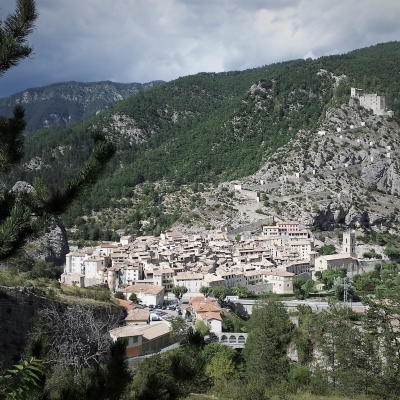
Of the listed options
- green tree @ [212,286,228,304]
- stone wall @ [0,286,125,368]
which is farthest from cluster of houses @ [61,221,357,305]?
stone wall @ [0,286,125,368]

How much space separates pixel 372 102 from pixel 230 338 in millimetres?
49320

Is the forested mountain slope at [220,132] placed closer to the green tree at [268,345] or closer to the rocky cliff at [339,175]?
the rocky cliff at [339,175]

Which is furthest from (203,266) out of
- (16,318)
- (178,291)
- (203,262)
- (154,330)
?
(16,318)

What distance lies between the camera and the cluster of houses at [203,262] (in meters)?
30.0

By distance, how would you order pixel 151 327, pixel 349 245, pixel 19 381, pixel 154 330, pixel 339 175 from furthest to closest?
pixel 339 175 < pixel 349 245 < pixel 151 327 < pixel 154 330 < pixel 19 381

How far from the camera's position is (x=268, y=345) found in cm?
1852

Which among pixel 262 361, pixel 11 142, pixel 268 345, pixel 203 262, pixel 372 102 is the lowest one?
pixel 262 361

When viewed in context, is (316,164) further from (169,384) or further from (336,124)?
(169,384)

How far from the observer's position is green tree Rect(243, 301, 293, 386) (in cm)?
1773

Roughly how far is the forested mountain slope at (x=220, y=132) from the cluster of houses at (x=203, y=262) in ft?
46.5

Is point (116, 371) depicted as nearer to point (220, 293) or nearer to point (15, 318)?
point (15, 318)

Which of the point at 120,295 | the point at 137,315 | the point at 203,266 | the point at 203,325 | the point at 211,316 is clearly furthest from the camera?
the point at 203,266

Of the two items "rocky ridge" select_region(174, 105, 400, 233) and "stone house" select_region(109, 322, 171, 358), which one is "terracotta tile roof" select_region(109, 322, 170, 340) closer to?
"stone house" select_region(109, 322, 171, 358)

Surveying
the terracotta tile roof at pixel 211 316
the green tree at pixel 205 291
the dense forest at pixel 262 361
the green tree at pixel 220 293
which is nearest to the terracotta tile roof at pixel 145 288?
the green tree at pixel 205 291
